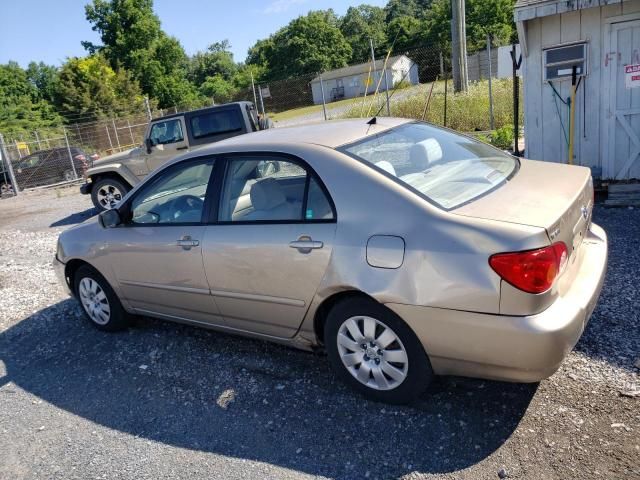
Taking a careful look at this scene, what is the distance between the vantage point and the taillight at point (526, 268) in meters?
2.50

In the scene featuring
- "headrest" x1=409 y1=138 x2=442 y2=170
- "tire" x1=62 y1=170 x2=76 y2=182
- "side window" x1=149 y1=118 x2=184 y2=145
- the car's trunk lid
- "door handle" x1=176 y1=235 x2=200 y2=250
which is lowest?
"tire" x1=62 y1=170 x2=76 y2=182

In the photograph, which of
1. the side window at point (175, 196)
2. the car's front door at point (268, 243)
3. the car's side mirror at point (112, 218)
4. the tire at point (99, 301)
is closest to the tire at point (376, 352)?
the car's front door at point (268, 243)

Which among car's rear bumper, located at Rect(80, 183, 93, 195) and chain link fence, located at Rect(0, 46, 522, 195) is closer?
car's rear bumper, located at Rect(80, 183, 93, 195)

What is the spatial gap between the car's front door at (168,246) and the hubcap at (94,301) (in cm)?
35

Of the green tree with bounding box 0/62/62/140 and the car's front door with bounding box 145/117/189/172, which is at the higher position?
the green tree with bounding box 0/62/62/140

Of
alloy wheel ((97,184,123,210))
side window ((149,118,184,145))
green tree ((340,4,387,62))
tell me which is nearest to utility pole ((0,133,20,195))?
alloy wheel ((97,184,123,210))

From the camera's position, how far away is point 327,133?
3.57 metres

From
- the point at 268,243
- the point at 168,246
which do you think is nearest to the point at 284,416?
the point at 268,243

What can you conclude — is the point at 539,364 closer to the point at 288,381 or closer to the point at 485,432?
the point at 485,432

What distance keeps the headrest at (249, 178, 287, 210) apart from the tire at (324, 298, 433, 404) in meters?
0.81

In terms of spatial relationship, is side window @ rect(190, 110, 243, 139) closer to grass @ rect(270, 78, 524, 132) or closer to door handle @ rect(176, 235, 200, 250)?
grass @ rect(270, 78, 524, 132)

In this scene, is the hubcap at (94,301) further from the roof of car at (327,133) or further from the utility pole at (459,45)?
the utility pole at (459,45)

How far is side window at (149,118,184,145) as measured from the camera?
10430 mm

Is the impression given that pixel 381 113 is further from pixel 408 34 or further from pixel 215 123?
pixel 408 34
